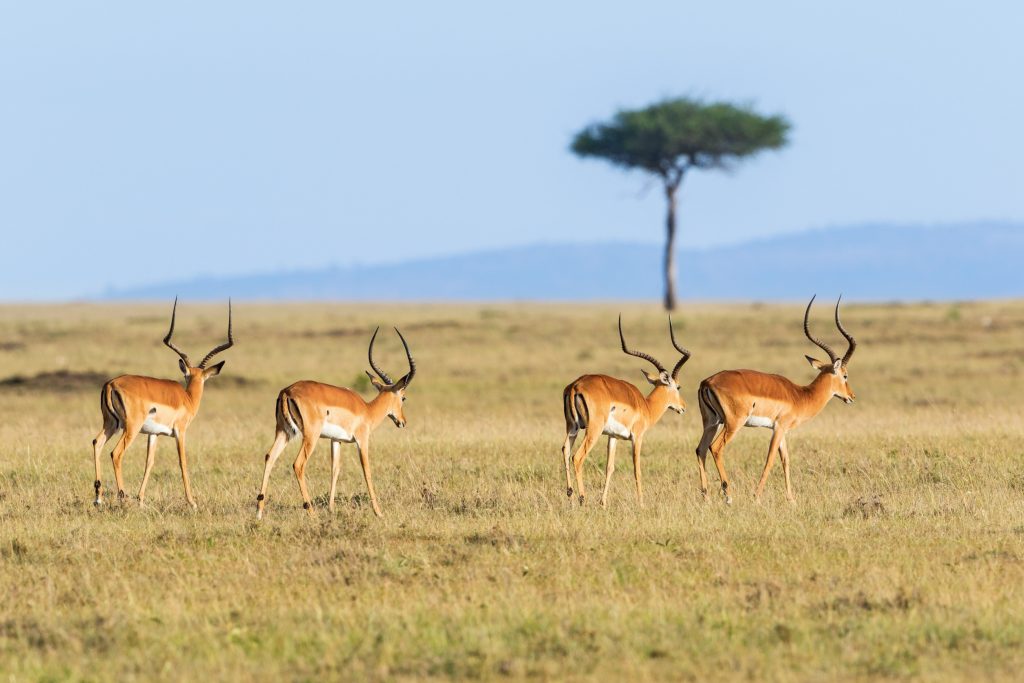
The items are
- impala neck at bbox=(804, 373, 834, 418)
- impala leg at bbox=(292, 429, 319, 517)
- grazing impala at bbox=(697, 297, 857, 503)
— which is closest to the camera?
impala leg at bbox=(292, 429, 319, 517)

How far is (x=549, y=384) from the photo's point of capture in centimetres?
2884

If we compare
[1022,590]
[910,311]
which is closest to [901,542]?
[1022,590]

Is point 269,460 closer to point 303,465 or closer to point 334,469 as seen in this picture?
point 303,465

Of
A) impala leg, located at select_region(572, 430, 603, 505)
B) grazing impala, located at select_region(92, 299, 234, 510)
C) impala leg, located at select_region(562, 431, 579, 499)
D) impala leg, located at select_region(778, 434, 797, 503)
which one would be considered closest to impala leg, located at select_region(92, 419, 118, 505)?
grazing impala, located at select_region(92, 299, 234, 510)

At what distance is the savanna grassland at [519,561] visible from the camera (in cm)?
812

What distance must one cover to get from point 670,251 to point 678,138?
471 cm

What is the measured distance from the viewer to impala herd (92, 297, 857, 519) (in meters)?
12.8

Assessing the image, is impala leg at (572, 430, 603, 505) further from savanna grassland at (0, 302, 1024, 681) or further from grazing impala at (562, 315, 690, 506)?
savanna grassland at (0, 302, 1024, 681)

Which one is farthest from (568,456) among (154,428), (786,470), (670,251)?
(670,251)

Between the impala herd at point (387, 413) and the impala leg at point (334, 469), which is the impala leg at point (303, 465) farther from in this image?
the impala leg at point (334, 469)

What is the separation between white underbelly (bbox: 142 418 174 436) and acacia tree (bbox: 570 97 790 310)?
1955 inches

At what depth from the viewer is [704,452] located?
14016 mm

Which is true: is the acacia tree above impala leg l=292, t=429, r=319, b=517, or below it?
above

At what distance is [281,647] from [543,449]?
27.5ft
